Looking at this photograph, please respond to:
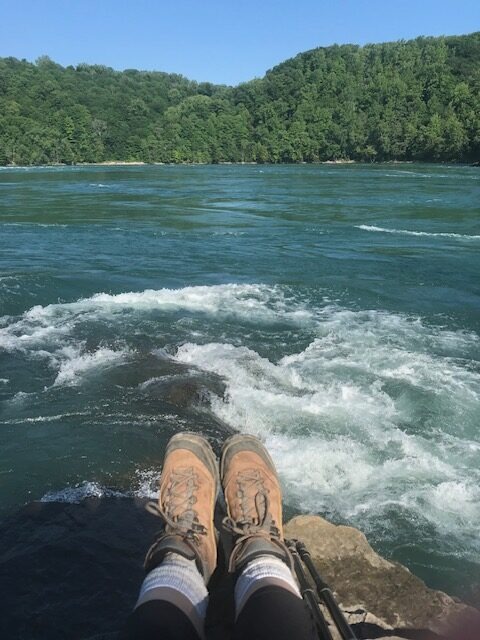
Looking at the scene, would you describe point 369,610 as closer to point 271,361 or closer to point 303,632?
point 303,632

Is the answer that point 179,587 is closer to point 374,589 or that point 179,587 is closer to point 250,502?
point 250,502

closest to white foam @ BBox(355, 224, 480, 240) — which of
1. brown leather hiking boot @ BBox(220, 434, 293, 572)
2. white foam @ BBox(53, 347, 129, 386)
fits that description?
white foam @ BBox(53, 347, 129, 386)

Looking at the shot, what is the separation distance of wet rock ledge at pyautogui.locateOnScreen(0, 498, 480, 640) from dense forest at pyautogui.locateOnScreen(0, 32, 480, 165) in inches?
5122

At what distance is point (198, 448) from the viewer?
14.6ft

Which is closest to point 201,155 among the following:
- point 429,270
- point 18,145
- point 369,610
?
point 18,145

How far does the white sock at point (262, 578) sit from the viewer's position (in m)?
2.87

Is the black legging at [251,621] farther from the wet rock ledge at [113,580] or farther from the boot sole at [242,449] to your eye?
the boot sole at [242,449]

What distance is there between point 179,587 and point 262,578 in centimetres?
47

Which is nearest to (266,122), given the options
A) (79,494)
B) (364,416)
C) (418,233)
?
(418,233)

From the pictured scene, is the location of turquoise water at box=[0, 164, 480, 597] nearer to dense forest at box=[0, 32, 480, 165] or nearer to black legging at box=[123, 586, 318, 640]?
black legging at box=[123, 586, 318, 640]

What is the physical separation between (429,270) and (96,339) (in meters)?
11.5

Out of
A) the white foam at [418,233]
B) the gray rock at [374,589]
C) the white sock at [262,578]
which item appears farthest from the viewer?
the white foam at [418,233]

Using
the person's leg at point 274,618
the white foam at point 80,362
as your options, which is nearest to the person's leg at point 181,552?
the person's leg at point 274,618

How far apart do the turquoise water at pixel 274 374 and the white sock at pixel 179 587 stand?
2622 millimetres
